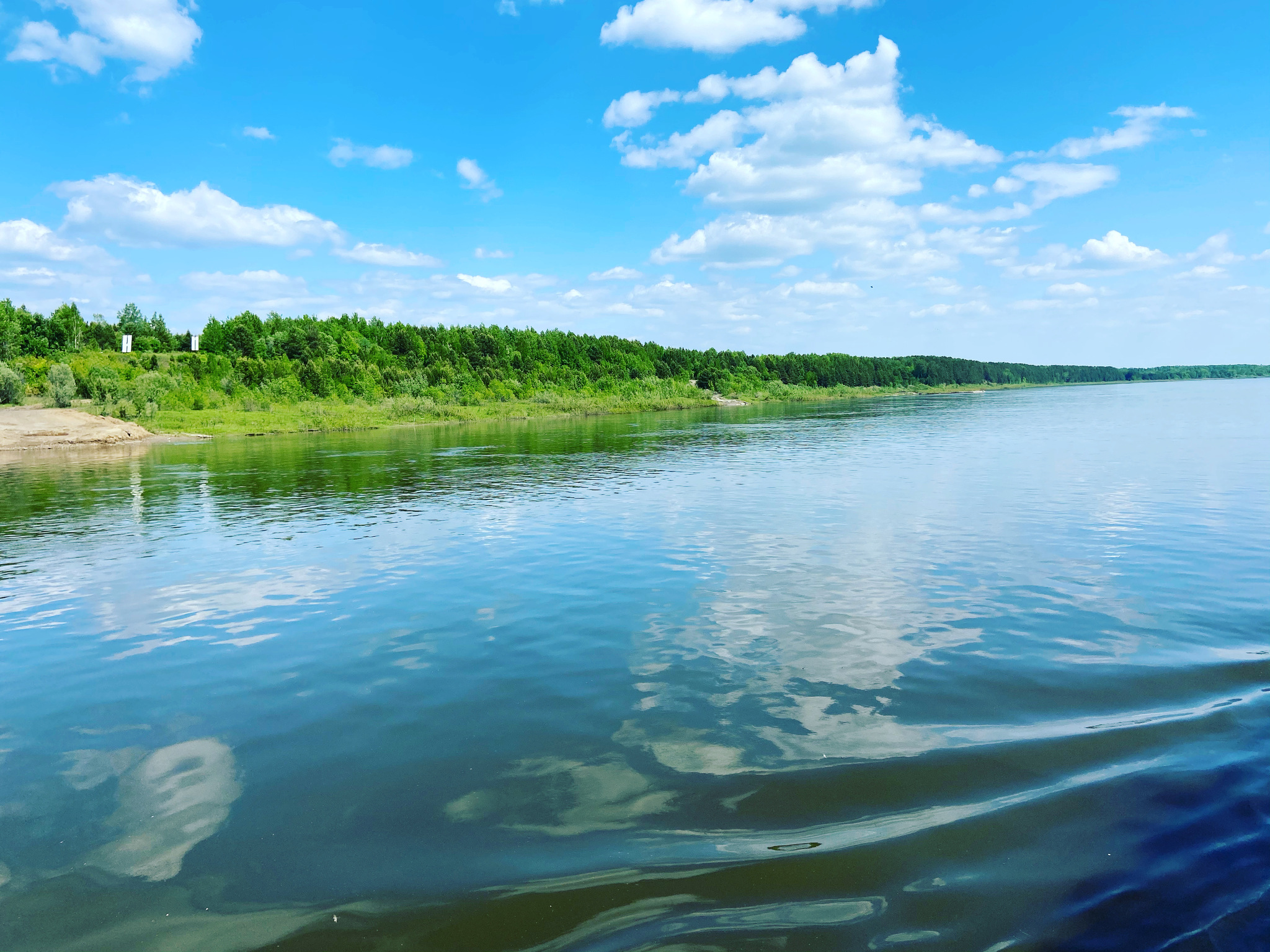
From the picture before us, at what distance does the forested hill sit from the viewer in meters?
112

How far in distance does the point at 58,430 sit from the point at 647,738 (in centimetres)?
7349

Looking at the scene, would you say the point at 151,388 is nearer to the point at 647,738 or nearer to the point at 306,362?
the point at 306,362

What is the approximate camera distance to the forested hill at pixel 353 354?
11150 cm

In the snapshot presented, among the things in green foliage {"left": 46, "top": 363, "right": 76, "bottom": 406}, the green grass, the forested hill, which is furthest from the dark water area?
the forested hill

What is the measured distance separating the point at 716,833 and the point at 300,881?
367cm

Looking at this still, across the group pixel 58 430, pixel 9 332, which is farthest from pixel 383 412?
pixel 9 332

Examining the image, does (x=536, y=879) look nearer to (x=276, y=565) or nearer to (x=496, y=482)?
(x=276, y=565)

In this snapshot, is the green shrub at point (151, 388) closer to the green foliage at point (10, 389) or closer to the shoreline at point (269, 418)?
the shoreline at point (269, 418)

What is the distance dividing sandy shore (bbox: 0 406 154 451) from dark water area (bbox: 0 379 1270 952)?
49.5 metres

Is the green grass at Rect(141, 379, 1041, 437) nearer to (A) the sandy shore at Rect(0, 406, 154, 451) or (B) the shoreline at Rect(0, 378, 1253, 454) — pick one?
(B) the shoreline at Rect(0, 378, 1253, 454)

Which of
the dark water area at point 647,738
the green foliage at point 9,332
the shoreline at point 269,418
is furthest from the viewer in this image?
the green foliage at point 9,332

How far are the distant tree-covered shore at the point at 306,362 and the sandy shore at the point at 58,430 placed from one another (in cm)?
804

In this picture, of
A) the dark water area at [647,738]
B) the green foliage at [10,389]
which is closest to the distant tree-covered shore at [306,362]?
the green foliage at [10,389]

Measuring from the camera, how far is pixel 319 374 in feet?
376
